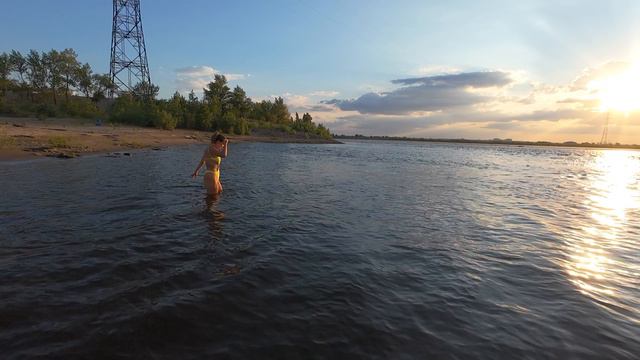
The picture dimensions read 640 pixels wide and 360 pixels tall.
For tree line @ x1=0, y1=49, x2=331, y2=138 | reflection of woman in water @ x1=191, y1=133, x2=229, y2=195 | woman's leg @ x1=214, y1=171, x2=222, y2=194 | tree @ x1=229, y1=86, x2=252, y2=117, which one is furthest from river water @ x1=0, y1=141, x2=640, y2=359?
tree @ x1=229, y1=86, x2=252, y2=117

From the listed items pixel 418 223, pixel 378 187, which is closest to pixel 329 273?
pixel 418 223

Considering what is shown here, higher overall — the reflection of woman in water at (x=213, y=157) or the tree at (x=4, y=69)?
the tree at (x=4, y=69)

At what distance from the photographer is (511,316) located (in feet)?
24.2

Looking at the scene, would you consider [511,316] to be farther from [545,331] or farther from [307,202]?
[307,202]

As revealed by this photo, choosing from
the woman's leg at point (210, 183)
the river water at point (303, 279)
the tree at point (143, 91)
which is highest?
the tree at point (143, 91)

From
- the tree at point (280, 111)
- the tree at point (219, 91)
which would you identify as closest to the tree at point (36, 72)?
the tree at point (219, 91)

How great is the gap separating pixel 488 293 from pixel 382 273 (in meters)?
2.32

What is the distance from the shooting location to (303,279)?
8.62 m

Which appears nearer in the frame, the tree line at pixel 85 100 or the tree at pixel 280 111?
the tree line at pixel 85 100

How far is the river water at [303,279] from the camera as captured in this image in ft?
20.1

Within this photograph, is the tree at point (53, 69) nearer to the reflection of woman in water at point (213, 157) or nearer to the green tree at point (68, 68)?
the green tree at point (68, 68)

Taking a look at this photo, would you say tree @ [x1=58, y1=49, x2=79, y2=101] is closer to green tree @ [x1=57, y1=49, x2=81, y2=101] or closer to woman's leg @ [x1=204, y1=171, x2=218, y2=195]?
green tree @ [x1=57, y1=49, x2=81, y2=101]

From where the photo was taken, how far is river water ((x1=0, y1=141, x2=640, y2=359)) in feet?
20.1

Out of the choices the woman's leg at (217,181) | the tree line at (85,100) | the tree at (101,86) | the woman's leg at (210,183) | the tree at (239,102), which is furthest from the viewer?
the tree at (239,102)
